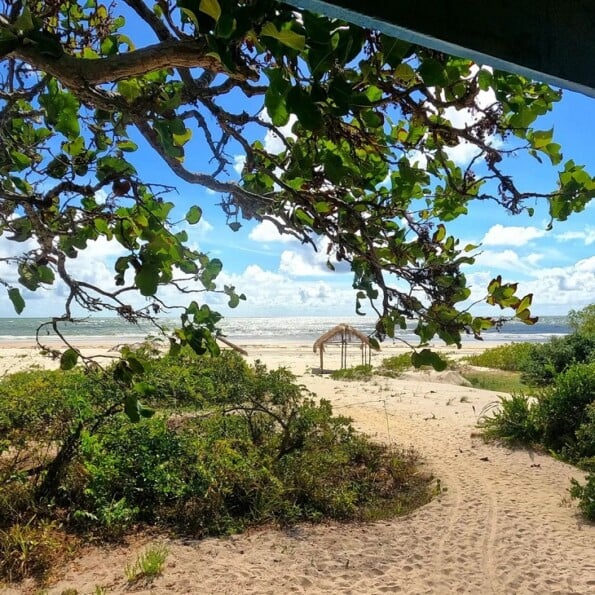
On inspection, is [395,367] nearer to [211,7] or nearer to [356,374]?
[356,374]

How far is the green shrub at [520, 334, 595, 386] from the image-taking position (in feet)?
48.2

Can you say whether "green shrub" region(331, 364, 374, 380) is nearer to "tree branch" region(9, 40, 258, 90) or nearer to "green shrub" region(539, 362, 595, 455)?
"green shrub" region(539, 362, 595, 455)

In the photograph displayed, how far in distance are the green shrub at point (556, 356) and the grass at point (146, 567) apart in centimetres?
1302

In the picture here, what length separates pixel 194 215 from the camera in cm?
227

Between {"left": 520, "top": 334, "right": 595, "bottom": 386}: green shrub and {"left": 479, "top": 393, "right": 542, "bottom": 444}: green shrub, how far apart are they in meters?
6.61

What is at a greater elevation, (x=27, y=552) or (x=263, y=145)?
(x=263, y=145)

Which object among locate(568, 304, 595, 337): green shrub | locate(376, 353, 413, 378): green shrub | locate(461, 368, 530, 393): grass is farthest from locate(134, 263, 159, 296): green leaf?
locate(568, 304, 595, 337): green shrub

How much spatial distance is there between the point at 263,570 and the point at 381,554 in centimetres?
112

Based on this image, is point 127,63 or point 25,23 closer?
point 25,23

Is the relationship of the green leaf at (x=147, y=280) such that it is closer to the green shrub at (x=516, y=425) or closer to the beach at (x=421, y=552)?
the beach at (x=421, y=552)

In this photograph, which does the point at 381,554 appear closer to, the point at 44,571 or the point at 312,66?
the point at 44,571

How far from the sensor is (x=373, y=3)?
63 cm

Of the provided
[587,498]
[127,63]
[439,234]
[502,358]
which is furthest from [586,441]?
[502,358]

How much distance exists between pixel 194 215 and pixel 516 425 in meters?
7.62
